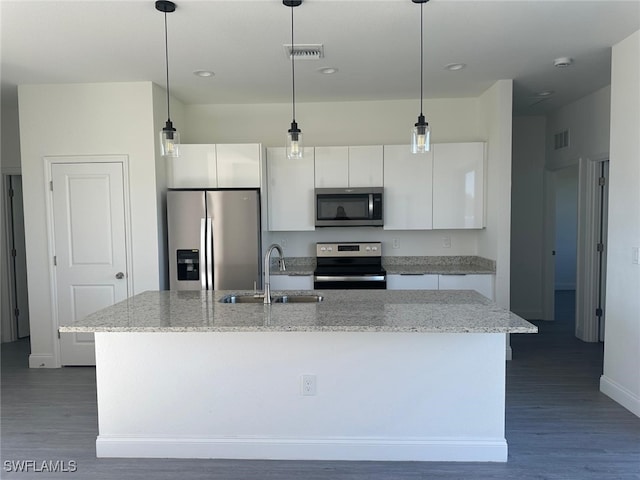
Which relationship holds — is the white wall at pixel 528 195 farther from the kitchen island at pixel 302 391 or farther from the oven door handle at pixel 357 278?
the kitchen island at pixel 302 391

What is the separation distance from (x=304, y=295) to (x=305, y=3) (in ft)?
6.04

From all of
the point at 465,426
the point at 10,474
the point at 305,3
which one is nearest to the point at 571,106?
the point at 305,3

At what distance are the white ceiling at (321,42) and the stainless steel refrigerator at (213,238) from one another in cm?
111

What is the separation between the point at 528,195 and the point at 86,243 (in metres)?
5.25

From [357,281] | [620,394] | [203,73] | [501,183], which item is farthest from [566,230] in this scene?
[203,73]

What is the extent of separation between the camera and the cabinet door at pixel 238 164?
4.20 metres

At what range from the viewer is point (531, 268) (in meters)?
5.50

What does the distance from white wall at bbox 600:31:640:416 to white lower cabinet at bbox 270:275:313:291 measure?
8.53 ft

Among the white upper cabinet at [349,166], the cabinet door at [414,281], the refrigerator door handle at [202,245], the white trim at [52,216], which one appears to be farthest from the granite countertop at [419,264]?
the white trim at [52,216]

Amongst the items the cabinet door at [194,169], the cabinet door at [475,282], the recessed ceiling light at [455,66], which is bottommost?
the cabinet door at [475,282]

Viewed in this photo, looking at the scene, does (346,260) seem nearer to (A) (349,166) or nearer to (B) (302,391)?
(A) (349,166)

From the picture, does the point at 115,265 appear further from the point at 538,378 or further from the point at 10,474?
the point at 538,378

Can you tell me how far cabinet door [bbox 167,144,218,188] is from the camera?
4207 mm

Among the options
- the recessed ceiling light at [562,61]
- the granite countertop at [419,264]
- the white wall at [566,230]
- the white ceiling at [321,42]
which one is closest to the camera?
the white ceiling at [321,42]
